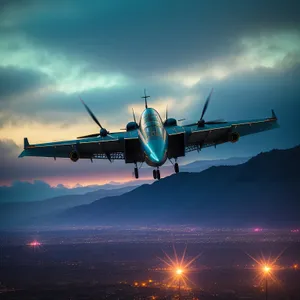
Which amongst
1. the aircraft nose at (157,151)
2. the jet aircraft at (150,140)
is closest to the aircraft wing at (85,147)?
the jet aircraft at (150,140)

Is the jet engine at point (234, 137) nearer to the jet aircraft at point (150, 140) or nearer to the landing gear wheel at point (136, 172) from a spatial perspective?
the jet aircraft at point (150, 140)

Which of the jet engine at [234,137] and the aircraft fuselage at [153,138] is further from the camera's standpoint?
the jet engine at [234,137]

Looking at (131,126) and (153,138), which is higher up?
(131,126)

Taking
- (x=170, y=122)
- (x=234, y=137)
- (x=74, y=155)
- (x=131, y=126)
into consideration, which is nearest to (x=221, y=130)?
(x=234, y=137)

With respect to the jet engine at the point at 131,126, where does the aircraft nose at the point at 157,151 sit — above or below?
below

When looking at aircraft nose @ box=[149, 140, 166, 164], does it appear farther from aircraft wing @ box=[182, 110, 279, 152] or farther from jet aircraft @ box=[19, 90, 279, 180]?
aircraft wing @ box=[182, 110, 279, 152]

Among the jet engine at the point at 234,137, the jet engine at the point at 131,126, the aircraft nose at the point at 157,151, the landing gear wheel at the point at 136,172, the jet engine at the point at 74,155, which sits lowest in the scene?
the landing gear wheel at the point at 136,172

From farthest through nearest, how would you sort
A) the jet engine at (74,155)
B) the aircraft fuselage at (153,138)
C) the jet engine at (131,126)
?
the jet engine at (131,126), the jet engine at (74,155), the aircraft fuselage at (153,138)

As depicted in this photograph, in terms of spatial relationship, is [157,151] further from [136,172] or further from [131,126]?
[131,126]

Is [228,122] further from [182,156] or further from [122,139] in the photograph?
[122,139]
